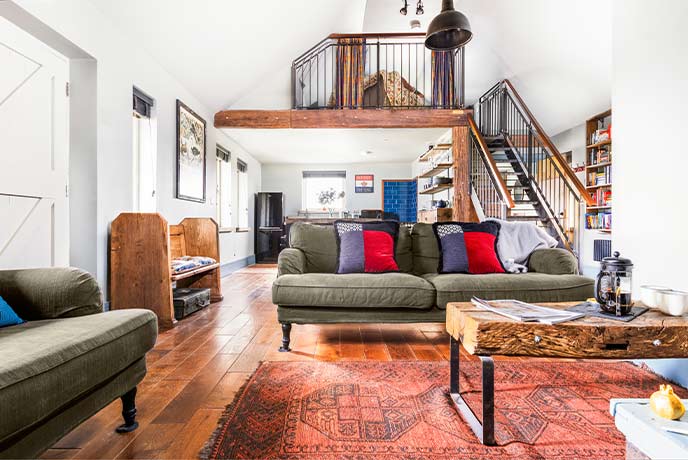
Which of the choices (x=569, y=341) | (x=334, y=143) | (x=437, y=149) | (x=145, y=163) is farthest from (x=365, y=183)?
(x=569, y=341)

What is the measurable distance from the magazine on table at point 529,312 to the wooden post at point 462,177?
167 inches

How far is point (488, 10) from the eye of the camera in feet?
20.8

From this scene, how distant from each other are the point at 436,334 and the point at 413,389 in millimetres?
1060

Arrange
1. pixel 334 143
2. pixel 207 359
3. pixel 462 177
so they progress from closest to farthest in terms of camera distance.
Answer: pixel 207 359
pixel 462 177
pixel 334 143

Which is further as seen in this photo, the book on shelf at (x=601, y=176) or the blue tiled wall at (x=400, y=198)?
the blue tiled wall at (x=400, y=198)

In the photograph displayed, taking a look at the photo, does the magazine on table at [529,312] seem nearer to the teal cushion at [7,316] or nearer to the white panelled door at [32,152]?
the teal cushion at [7,316]

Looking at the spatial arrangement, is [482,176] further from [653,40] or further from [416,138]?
[653,40]

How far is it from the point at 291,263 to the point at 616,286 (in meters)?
1.94

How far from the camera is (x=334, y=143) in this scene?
7242 millimetres

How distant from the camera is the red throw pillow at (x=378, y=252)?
113 inches

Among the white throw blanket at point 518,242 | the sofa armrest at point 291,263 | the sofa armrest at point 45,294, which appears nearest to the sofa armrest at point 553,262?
the white throw blanket at point 518,242

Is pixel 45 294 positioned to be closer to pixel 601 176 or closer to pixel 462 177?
pixel 462 177

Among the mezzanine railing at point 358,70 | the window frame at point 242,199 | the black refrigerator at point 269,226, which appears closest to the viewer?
the mezzanine railing at point 358,70

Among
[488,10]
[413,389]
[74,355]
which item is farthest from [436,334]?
[488,10]
